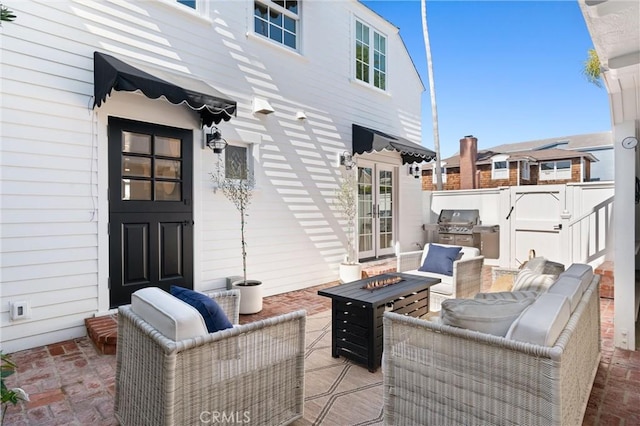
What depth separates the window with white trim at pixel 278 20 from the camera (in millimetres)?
5659

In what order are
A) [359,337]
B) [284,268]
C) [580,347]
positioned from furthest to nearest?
[284,268] → [359,337] → [580,347]

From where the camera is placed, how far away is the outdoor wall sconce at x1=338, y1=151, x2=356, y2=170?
22.3ft

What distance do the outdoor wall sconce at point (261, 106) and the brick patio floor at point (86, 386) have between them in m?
3.64

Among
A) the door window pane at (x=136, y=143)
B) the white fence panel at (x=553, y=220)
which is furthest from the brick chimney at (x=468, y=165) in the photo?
the door window pane at (x=136, y=143)

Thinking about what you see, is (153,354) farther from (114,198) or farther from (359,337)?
(114,198)

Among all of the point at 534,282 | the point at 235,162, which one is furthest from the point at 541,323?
the point at 235,162

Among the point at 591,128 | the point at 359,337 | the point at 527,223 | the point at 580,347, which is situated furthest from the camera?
the point at 591,128

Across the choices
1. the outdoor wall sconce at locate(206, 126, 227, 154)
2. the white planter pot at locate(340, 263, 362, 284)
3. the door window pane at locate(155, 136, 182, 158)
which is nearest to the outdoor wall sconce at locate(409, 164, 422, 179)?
the white planter pot at locate(340, 263, 362, 284)

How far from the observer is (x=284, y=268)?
5.86 m

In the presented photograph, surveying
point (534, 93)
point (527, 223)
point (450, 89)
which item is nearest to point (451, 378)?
point (527, 223)

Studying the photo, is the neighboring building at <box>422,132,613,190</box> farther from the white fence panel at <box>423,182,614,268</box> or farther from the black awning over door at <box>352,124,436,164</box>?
the black awning over door at <box>352,124,436,164</box>

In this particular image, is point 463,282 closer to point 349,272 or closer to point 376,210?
point 349,272

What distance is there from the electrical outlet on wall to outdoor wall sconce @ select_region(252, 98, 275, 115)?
3623 millimetres

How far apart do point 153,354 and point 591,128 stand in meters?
27.2
